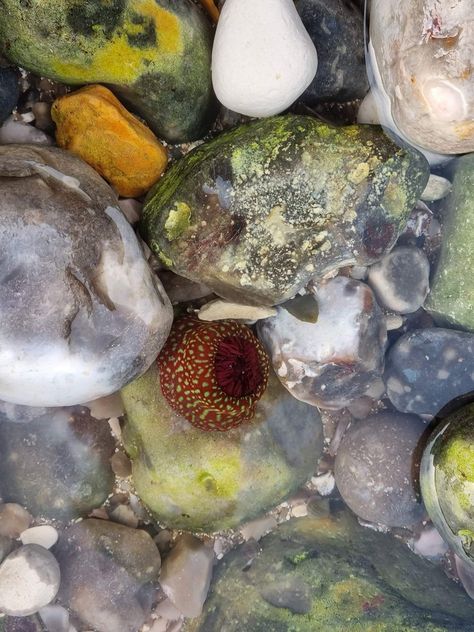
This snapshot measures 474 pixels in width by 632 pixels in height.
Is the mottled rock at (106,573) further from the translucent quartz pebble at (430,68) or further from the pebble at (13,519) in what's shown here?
the translucent quartz pebble at (430,68)

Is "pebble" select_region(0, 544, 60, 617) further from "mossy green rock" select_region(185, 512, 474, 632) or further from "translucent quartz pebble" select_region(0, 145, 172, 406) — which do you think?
"translucent quartz pebble" select_region(0, 145, 172, 406)

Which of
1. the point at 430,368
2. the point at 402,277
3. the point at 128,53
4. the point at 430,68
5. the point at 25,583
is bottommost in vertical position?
the point at 25,583

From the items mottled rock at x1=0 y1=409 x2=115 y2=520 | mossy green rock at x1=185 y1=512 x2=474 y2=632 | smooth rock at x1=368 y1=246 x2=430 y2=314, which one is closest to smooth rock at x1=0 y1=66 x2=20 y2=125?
mottled rock at x1=0 y1=409 x2=115 y2=520

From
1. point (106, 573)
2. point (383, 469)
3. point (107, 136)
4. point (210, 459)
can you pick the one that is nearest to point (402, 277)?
point (383, 469)

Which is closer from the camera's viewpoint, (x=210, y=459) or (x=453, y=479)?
(x=453, y=479)

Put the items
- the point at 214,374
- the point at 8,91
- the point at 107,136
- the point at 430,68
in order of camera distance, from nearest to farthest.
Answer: the point at 430,68 < the point at 214,374 < the point at 107,136 < the point at 8,91

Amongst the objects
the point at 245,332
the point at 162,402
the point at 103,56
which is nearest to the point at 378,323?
the point at 245,332

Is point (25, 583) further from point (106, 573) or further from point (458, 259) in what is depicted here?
point (458, 259)
